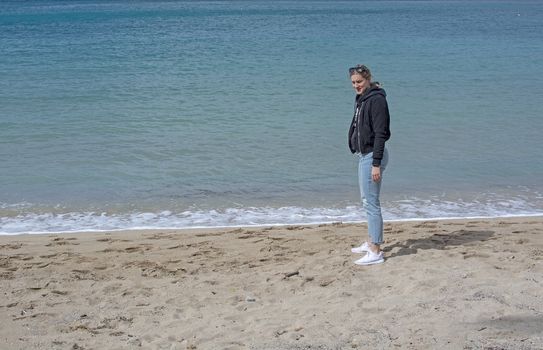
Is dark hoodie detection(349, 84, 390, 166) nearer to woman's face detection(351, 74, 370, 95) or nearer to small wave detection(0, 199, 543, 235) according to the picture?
woman's face detection(351, 74, 370, 95)

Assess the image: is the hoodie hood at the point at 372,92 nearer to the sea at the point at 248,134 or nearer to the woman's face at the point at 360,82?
the woman's face at the point at 360,82

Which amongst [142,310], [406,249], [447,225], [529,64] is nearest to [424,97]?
[529,64]

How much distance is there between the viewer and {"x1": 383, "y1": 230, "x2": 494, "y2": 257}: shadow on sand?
755 centimetres

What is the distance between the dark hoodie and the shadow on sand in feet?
4.29

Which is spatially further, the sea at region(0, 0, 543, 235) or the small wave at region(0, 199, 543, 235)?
the sea at region(0, 0, 543, 235)

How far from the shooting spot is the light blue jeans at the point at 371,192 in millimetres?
6676

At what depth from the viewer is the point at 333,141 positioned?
14.9 meters

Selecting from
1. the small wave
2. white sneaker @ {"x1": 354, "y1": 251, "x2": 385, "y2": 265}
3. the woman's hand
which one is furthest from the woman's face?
the small wave

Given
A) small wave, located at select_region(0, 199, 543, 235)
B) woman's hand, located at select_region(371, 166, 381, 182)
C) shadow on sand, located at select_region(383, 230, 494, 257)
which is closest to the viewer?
woman's hand, located at select_region(371, 166, 381, 182)

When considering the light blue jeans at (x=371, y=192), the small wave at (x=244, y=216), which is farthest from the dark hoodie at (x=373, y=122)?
the small wave at (x=244, y=216)

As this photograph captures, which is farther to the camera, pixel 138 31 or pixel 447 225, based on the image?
pixel 138 31

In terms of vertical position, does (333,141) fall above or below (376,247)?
below

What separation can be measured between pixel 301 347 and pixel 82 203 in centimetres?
655

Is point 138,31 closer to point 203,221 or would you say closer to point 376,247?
point 203,221
